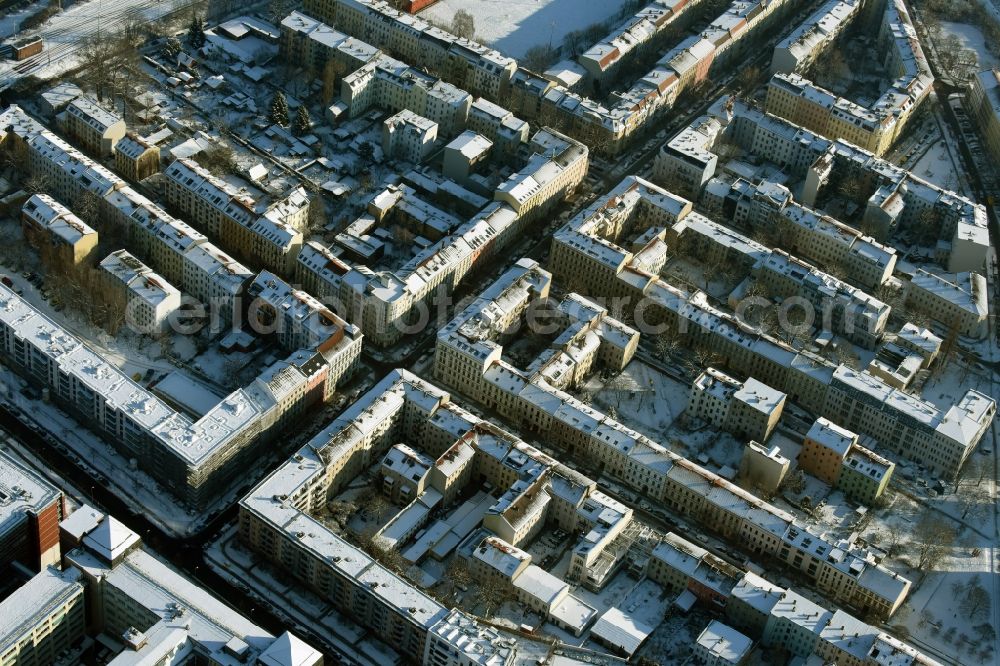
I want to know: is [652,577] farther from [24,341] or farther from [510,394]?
[24,341]

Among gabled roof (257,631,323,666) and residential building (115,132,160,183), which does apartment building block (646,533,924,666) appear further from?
A: residential building (115,132,160,183)

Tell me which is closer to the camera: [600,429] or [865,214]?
[600,429]

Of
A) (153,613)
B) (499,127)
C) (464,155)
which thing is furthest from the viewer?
(499,127)

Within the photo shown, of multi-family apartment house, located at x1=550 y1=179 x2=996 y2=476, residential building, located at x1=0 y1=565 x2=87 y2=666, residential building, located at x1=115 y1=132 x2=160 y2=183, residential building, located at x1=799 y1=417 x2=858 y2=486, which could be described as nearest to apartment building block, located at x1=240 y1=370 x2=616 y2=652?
residential building, located at x1=0 y1=565 x2=87 y2=666

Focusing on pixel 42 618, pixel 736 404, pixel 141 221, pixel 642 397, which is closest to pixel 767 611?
pixel 736 404

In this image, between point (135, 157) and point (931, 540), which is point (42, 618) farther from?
point (931, 540)

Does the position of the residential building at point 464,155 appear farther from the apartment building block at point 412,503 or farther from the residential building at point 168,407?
the apartment building block at point 412,503

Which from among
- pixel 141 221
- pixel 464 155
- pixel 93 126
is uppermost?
pixel 93 126

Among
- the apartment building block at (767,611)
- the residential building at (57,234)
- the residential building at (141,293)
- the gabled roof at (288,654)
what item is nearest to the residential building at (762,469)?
the apartment building block at (767,611)
